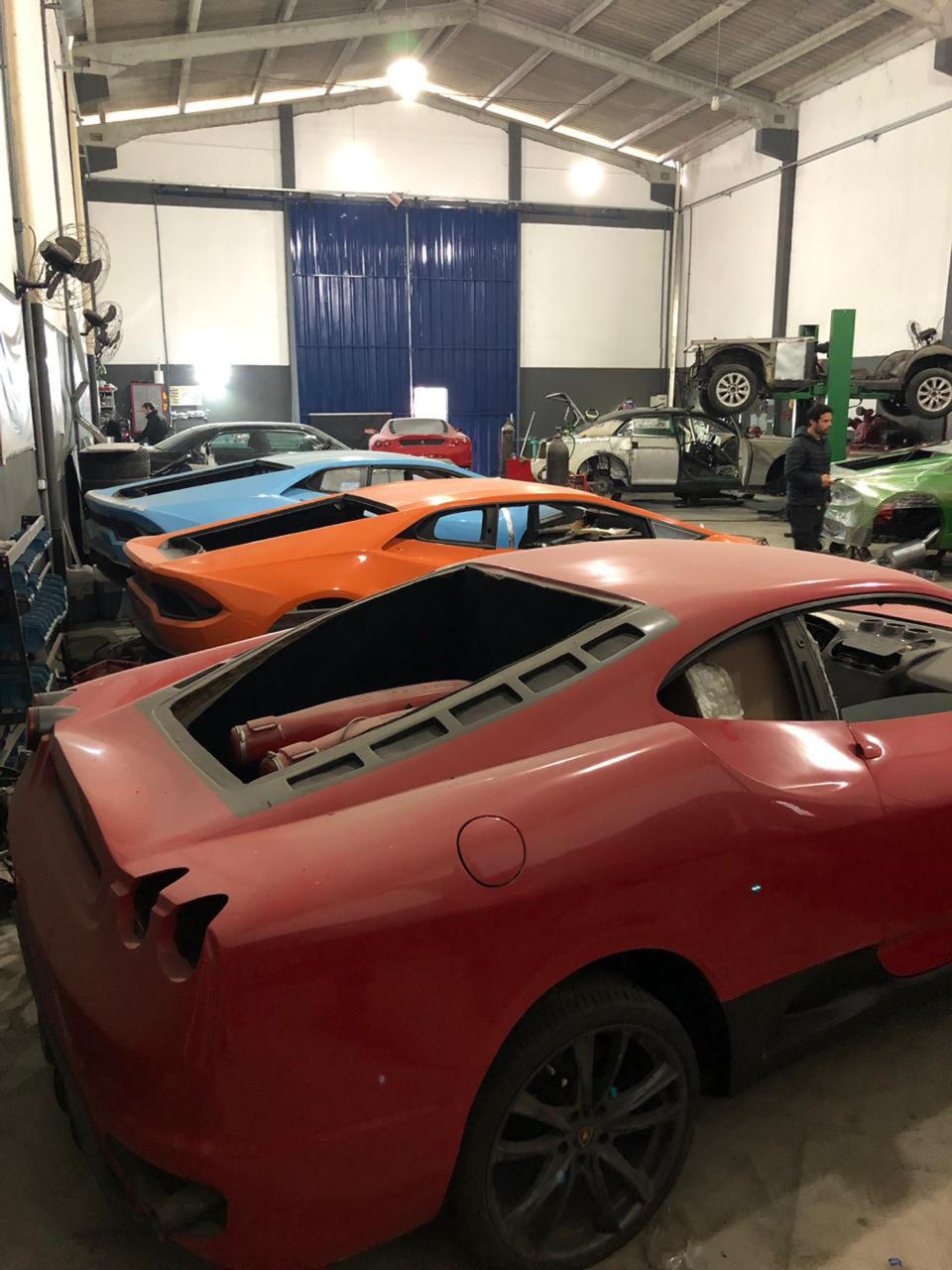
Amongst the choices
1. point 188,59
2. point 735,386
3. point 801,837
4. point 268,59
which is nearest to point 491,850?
point 801,837

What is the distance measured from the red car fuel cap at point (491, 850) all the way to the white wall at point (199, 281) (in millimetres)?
20310

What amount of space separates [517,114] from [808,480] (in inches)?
638

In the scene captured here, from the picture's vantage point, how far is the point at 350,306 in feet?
69.3

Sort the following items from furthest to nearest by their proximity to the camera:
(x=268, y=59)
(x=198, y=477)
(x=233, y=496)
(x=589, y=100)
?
(x=589, y=100)
(x=268, y=59)
(x=198, y=477)
(x=233, y=496)

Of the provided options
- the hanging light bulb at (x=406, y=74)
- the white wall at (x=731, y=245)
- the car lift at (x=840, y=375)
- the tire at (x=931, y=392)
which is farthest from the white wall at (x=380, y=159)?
the tire at (x=931, y=392)

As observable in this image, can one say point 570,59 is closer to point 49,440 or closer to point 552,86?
point 552,86

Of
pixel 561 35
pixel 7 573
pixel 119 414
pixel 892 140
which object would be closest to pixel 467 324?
pixel 561 35

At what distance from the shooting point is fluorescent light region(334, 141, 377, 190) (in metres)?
20.3

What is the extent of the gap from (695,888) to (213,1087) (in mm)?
909

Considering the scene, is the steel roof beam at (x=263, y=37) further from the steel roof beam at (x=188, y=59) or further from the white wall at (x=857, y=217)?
the white wall at (x=857, y=217)

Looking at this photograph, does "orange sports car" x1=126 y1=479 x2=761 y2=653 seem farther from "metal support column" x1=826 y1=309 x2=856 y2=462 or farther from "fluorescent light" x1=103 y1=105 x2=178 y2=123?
A: "fluorescent light" x1=103 y1=105 x2=178 y2=123

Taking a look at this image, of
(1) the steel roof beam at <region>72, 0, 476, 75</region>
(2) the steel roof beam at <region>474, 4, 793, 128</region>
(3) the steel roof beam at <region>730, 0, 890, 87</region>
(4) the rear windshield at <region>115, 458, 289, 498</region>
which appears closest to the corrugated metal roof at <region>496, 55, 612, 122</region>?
(2) the steel roof beam at <region>474, 4, 793, 128</region>

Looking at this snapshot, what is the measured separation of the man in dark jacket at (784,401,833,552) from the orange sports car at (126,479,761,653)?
9.16 ft

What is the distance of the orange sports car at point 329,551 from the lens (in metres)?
4.71
